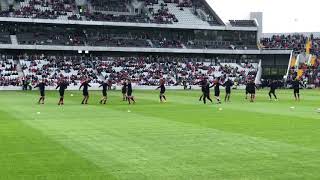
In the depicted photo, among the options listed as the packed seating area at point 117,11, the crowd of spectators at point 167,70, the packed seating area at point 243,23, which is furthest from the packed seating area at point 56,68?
the packed seating area at point 243,23

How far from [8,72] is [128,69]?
1930 cm

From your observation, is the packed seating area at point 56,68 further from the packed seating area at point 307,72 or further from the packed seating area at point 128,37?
the packed seating area at point 307,72

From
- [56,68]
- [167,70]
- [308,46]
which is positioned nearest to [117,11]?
[167,70]

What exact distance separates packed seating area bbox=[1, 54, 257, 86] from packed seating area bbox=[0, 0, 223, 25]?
657cm

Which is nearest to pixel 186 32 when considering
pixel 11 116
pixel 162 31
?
pixel 162 31

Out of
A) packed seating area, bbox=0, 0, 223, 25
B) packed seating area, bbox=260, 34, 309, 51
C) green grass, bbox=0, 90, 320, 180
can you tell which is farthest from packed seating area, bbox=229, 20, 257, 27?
green grass, bbox=0, 90, 320, 180

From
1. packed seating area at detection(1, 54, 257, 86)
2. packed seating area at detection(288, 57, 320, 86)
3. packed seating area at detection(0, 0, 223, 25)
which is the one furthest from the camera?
packed seating area at detection(0, 0, 223, 25)

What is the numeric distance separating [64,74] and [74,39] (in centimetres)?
962

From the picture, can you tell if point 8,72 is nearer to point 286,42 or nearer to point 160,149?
point 286,42

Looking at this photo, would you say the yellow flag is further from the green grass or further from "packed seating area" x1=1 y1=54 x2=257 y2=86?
the green grass

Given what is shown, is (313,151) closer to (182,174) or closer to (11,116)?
(182,174)

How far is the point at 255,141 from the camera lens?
17.0m

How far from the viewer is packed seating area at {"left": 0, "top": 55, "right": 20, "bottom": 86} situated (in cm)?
7331

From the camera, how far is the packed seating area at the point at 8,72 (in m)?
73.3
